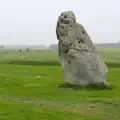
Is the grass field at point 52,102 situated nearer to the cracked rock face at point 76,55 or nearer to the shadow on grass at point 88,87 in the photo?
the shadow on grass at point 88,87

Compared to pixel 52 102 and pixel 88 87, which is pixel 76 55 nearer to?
pixel 88 87

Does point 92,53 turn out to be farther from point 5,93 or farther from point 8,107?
point 8,107

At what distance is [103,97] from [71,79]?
5833mm

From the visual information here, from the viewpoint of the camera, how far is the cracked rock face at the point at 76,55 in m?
33.0

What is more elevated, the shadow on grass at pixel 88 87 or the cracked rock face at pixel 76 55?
the cracked rock face at pixel 76 55

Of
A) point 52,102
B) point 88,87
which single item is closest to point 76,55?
point 88,87

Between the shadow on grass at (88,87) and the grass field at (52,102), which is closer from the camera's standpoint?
the grass field at (52,102)

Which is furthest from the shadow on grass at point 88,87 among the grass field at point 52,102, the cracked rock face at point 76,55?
the grass field at point 52,102

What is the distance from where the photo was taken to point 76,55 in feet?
108

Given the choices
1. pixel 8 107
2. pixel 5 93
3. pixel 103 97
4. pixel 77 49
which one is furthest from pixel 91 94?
pixel 8 107

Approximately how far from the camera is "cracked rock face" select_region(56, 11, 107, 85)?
32969 millimetres

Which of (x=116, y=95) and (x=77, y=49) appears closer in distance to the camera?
(x=116, y=95)

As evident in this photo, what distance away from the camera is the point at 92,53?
34250mm

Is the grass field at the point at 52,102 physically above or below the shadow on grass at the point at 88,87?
above
